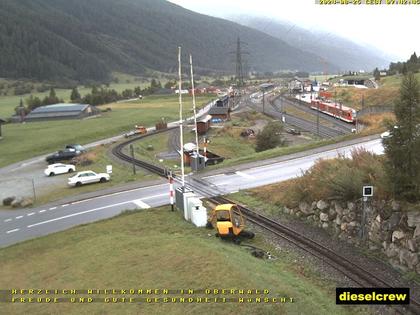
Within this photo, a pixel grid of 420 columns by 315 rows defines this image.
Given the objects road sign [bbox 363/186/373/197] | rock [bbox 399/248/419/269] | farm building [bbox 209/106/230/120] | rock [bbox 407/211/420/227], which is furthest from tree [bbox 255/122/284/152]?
rock [bbox 399/248/419/269]

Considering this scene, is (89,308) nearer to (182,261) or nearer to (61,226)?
(182,261)

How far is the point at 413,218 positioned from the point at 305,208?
7.59 meters

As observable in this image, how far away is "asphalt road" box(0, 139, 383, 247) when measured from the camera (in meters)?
31.7

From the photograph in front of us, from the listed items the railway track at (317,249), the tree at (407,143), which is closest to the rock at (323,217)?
the railway track at (317,249)

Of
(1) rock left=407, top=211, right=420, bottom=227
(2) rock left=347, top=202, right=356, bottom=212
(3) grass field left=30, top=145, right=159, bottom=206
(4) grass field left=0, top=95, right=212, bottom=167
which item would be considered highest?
Result: (1) rock left=407, top=211, right=420, bottom=227

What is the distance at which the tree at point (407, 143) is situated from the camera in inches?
758

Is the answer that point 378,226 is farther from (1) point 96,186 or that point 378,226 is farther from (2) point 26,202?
(2) point 26,202

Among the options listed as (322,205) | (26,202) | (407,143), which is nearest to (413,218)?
(407,143)

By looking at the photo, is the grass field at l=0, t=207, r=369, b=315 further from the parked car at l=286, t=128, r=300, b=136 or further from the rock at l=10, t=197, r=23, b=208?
the parked car at l=286, t=128, r=300, b=136

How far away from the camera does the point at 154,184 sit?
132ft

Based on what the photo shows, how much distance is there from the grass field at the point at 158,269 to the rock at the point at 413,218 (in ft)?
13.4

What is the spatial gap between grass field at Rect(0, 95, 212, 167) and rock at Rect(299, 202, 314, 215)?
52.2m

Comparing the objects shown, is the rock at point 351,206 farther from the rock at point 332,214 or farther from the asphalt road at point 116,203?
the asphalt road at point 116,203

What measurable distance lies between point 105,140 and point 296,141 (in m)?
34.4
